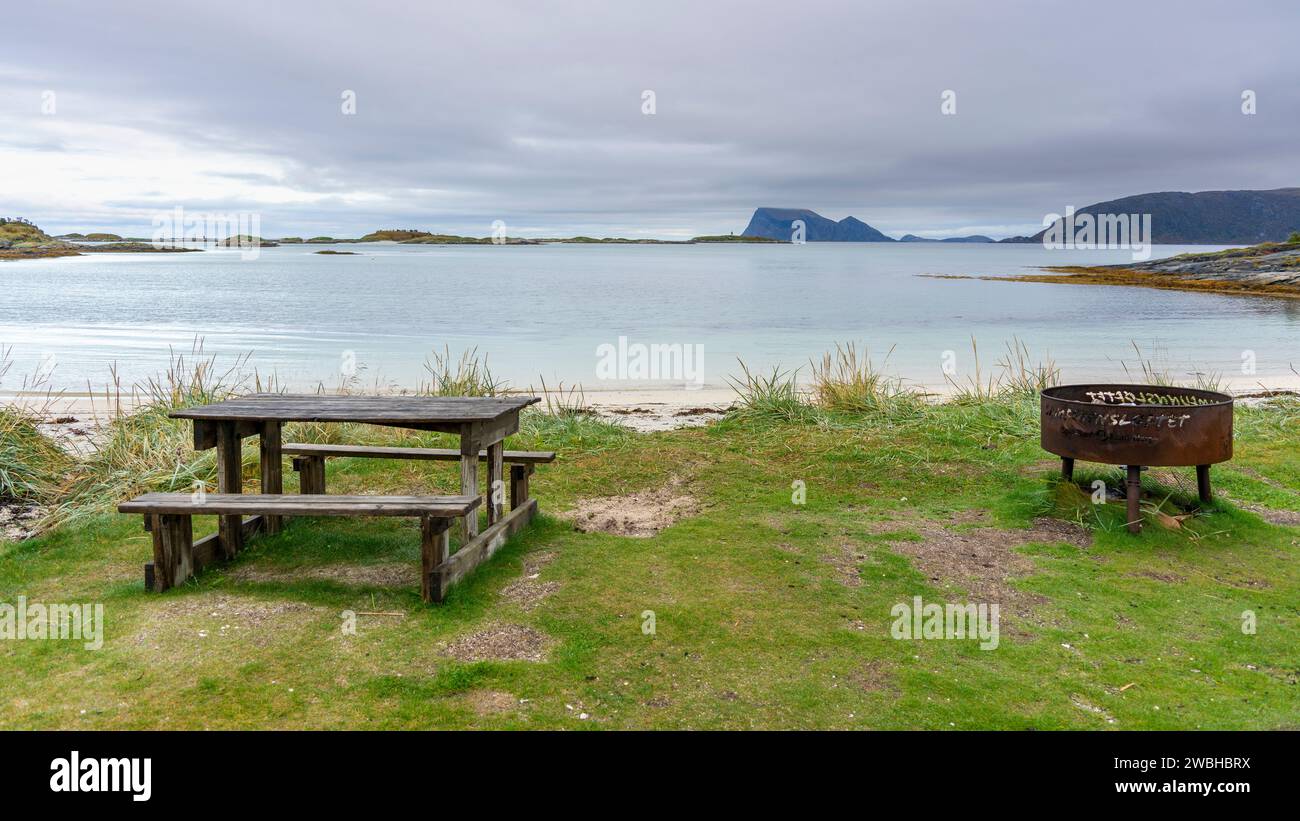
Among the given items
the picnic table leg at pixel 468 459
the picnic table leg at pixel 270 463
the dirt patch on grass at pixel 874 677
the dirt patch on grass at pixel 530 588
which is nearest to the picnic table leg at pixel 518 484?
the dirt patch on grass at pixel 530 588

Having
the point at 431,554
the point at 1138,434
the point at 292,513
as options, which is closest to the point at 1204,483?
the point at 1138,434

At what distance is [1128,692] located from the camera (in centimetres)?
416

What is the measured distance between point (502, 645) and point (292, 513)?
145 centimetres

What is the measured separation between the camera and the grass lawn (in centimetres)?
399

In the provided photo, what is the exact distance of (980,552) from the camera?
252 inches

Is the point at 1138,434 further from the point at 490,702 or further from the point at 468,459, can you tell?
the point at 490,702

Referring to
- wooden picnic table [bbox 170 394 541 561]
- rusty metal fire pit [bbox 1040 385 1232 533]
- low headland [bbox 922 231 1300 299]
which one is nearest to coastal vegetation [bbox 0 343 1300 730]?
wooden picnic table [bbox 170 394 541 561]

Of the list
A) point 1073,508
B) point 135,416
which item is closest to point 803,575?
point 1073,508

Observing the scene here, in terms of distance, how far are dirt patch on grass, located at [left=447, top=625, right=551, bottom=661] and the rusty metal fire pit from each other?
4.30 meters

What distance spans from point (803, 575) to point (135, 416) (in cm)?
731

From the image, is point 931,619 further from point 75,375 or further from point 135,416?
point 75,375

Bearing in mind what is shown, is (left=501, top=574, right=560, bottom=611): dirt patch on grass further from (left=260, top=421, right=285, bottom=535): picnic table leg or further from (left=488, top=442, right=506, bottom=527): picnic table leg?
(left=260, top=421, right=285, bottom=535): picnic table leg

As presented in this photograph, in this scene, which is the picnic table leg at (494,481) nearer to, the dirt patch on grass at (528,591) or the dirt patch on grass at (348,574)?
the dirt patch on grass at (348,574)

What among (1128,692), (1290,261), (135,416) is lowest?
(1128,692)
